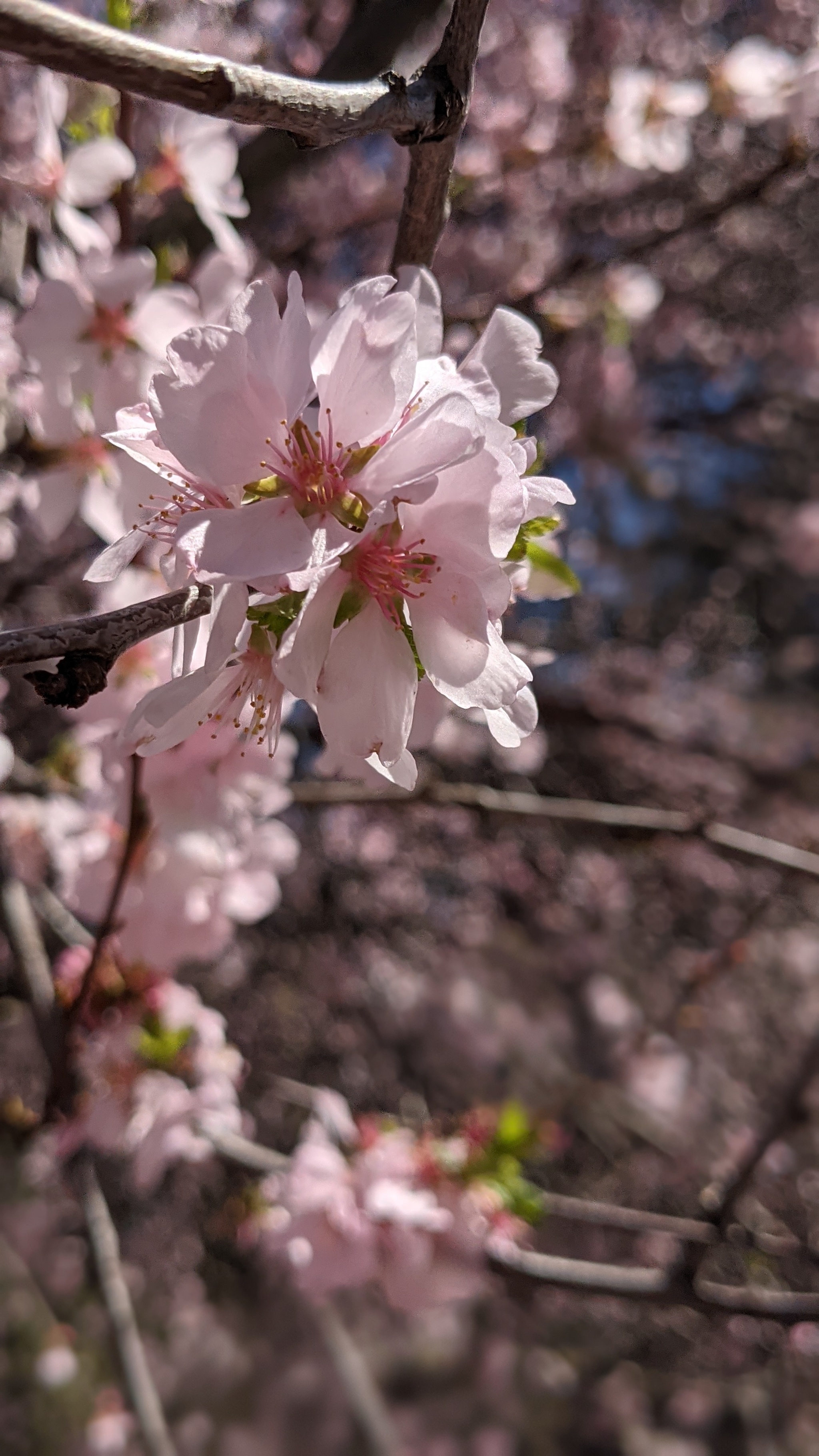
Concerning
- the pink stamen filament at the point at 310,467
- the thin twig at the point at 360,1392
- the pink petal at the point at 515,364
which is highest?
the pink petal at the point at 515,364

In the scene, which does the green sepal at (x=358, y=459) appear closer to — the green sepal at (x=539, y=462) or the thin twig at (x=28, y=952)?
the green sepal at (x=539, y=462)

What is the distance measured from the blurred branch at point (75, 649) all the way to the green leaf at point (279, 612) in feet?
0.29

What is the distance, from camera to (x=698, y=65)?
3.49 metres

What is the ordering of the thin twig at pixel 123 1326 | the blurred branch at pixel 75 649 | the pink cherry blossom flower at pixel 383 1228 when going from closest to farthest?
the blurred branch at pixel 75 649 < the pink cherry blossom flower at pixel 383 1228 < the thin twig at pixel 123 1326

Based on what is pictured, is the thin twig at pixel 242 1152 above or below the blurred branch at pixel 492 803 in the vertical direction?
below

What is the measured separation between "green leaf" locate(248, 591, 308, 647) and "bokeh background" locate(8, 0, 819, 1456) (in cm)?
92

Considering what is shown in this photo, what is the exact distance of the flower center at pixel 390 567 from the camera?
677 mm

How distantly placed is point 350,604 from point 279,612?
55mm

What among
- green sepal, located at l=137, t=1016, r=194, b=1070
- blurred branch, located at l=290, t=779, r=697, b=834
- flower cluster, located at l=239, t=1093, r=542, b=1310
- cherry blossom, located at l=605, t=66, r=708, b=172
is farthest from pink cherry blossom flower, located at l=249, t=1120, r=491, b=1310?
cherry blossom, located at l=605, t=66, r=708, b=172

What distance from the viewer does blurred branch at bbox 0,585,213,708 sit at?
1.94ft

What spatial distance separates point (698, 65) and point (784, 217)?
0.71 metres

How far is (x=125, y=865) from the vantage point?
1.18m

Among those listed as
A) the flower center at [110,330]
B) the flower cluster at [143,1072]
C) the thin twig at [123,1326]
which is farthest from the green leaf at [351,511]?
the thin twig at [123,1326]

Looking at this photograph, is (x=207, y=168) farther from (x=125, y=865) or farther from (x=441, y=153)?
(x=125, y=865)
